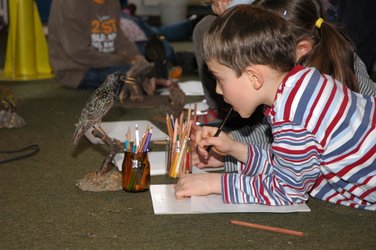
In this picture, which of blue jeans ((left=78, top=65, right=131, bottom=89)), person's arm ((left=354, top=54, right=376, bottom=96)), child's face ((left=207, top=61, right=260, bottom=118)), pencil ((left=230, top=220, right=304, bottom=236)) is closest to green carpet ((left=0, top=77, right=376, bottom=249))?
pencil ((left=230, top=220, right=304, bottom=236))

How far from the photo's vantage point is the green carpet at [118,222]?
1.09 metres

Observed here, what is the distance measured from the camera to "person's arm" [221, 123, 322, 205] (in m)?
1.14

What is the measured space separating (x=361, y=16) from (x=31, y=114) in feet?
5.27

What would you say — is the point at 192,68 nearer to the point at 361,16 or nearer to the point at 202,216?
the point at 361,16

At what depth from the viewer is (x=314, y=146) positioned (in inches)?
45.1

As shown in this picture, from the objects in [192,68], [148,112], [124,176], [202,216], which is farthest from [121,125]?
[192,68]

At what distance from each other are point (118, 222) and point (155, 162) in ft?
1.30

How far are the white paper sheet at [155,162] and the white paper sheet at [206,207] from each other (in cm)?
20

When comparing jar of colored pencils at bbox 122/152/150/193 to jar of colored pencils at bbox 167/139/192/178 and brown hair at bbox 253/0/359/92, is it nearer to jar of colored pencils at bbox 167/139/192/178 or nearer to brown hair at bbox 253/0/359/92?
jar of colored pencils at bbox 167/139/192/178

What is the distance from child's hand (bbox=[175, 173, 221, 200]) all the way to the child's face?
176 millimetres

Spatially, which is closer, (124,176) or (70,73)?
(124,176)

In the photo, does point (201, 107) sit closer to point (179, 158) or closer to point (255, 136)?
point (255, 136)

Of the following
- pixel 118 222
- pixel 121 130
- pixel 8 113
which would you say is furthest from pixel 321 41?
pixel 8 113

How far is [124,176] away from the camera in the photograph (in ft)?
4.43
